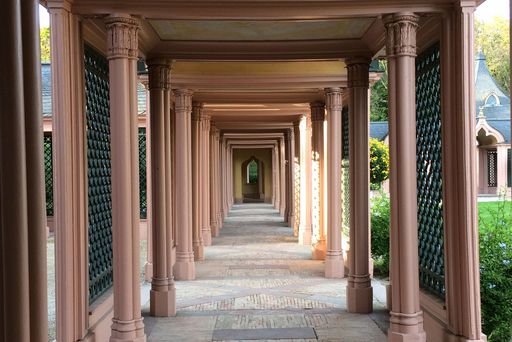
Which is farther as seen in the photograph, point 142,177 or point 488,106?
point 488,106

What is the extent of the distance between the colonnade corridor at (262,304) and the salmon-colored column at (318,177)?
45cm

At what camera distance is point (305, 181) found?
15.2 metres

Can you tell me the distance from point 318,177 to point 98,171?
786 cm

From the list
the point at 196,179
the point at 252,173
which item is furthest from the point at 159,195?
the point at 252,173

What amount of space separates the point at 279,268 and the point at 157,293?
187 inches

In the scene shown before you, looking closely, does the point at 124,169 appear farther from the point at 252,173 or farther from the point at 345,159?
the point at 252,173

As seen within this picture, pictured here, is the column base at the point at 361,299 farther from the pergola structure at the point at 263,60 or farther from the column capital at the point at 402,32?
the column capital at the point at 402,32

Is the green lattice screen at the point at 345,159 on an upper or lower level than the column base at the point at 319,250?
upper

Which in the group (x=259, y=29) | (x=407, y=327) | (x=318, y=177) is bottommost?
(x=407, y=327)

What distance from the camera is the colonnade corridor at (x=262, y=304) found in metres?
7.51

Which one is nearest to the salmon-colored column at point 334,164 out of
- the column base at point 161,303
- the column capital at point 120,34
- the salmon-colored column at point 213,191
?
the column base at point 161,303

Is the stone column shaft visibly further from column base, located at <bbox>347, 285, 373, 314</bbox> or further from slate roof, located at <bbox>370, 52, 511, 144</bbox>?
slate roof, located at <bbox>370, 52, 511, 144</bbox>

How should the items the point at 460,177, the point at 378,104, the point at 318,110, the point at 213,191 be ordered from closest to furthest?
the point at 460,177 < the point at 318,110 < the point at 213,191 < the point at 378,104

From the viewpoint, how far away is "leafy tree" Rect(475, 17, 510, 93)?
45.0 metres
